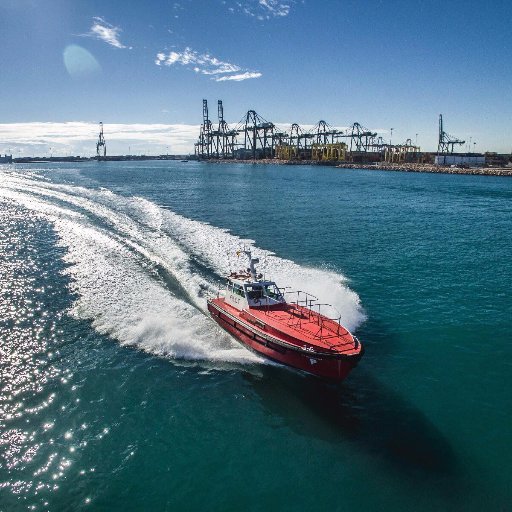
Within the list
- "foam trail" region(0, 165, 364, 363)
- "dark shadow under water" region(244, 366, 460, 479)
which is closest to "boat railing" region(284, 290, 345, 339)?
"dark shadow under water" region(244, 366, 460, 479)

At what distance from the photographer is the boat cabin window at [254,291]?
24.7 metres

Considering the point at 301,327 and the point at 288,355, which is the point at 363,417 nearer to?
the point at 288,355

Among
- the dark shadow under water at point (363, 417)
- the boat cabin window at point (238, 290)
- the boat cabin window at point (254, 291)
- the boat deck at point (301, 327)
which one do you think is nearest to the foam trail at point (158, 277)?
the boat deck at point (301, 327)

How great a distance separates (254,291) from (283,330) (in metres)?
4.26

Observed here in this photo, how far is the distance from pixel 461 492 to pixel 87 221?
47.8m

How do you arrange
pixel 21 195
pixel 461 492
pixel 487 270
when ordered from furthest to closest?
pixel 21 195 < pixel 487 270 < pixel 461 492

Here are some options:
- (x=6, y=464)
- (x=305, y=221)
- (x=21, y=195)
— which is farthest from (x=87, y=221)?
(x=6, y=464)

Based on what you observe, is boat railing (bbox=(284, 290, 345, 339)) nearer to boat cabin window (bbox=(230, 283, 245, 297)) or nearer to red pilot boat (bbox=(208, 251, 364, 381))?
red pilot boat (bbox=(208, 251, 364, 381))

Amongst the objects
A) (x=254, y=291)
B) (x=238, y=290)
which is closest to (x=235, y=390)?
(x=254, y=291)

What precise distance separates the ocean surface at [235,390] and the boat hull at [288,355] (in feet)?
2.08

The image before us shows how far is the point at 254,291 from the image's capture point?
81.5 feet

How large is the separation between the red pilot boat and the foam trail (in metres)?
1.22

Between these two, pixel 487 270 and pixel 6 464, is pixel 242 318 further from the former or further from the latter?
pixel 487 270

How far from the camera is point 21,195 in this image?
251 ft
